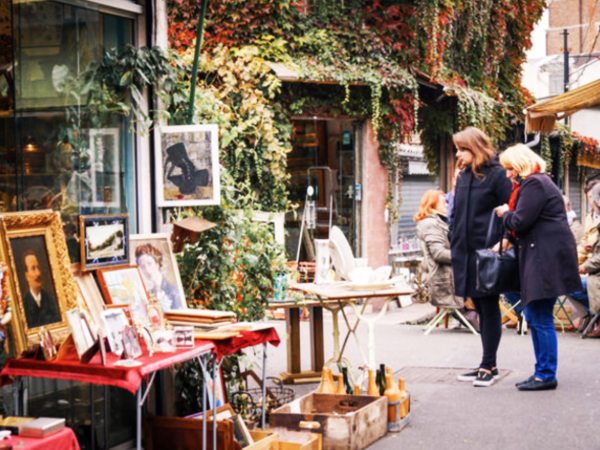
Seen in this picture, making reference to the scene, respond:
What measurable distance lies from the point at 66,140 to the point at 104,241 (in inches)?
27.2

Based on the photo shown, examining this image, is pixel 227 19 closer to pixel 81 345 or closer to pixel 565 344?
pixel 565 344

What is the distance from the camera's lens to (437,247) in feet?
37.6

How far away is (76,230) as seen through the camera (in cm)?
595

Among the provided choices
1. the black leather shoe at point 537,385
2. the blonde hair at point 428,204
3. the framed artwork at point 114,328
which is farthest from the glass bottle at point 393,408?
the blonde hair at point 428,204

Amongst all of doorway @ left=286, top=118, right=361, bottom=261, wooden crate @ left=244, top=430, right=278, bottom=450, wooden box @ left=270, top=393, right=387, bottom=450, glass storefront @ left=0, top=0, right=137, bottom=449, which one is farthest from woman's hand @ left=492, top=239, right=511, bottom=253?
doorway @ left=286, top=118, right=361, bottom=261

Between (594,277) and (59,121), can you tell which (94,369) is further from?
(594,277)

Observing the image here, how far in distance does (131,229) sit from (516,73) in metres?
14.9

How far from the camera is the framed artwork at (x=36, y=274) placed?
16.5 feet

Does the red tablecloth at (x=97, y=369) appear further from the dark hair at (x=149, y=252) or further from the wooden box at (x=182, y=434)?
the dark hair at (x=149, y=252)

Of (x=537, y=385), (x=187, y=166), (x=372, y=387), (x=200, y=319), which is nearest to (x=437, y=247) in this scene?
(x=537, y=385)

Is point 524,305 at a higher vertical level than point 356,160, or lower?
lower

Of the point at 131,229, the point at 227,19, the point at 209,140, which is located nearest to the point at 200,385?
the point at 131,229

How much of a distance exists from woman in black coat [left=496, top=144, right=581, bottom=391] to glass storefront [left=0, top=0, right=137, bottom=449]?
128 inches

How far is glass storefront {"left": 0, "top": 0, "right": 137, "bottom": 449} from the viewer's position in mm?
5570
